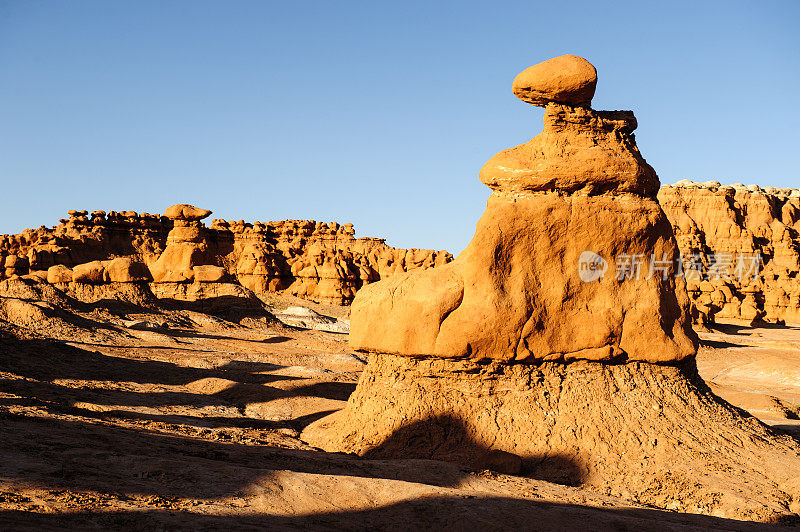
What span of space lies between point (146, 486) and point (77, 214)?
183 feet

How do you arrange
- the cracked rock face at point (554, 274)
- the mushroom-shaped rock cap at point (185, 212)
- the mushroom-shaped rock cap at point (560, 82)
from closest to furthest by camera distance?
1. the cracked rock face at point (554, 274)
2. the mushroom-shaped rock cap at point (560, 82)
3. the mushroom-shaped rock cap at point (185, 212)

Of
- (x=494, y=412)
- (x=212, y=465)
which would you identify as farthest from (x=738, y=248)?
(x=212, y=465)

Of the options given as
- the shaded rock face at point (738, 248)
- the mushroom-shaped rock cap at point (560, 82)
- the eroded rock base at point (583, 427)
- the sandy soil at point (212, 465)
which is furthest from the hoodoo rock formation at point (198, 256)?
the mushroom-shaped rock cap at point (560, 82)

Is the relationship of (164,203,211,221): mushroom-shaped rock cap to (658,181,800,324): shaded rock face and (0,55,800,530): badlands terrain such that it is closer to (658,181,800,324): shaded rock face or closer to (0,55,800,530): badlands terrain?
(0,55,800,530): badlands terrain

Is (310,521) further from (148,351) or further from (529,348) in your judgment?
(148,351)

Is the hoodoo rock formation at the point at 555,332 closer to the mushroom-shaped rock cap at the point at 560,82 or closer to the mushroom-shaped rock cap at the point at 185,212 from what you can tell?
the mushroom-shaped rock cap at the point at 560,82

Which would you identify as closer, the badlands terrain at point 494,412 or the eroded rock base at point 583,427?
the badlands terrain at point 494,412

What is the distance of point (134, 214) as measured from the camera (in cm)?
5659

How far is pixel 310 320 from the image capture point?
32312 mm

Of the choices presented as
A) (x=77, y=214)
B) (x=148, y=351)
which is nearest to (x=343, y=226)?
(x=77, y=214)

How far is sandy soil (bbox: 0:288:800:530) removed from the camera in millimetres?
4199

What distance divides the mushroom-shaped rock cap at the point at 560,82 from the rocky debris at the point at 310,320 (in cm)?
2364

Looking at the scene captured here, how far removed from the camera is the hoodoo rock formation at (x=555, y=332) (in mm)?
7219

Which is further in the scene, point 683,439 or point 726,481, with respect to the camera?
point 683,439
